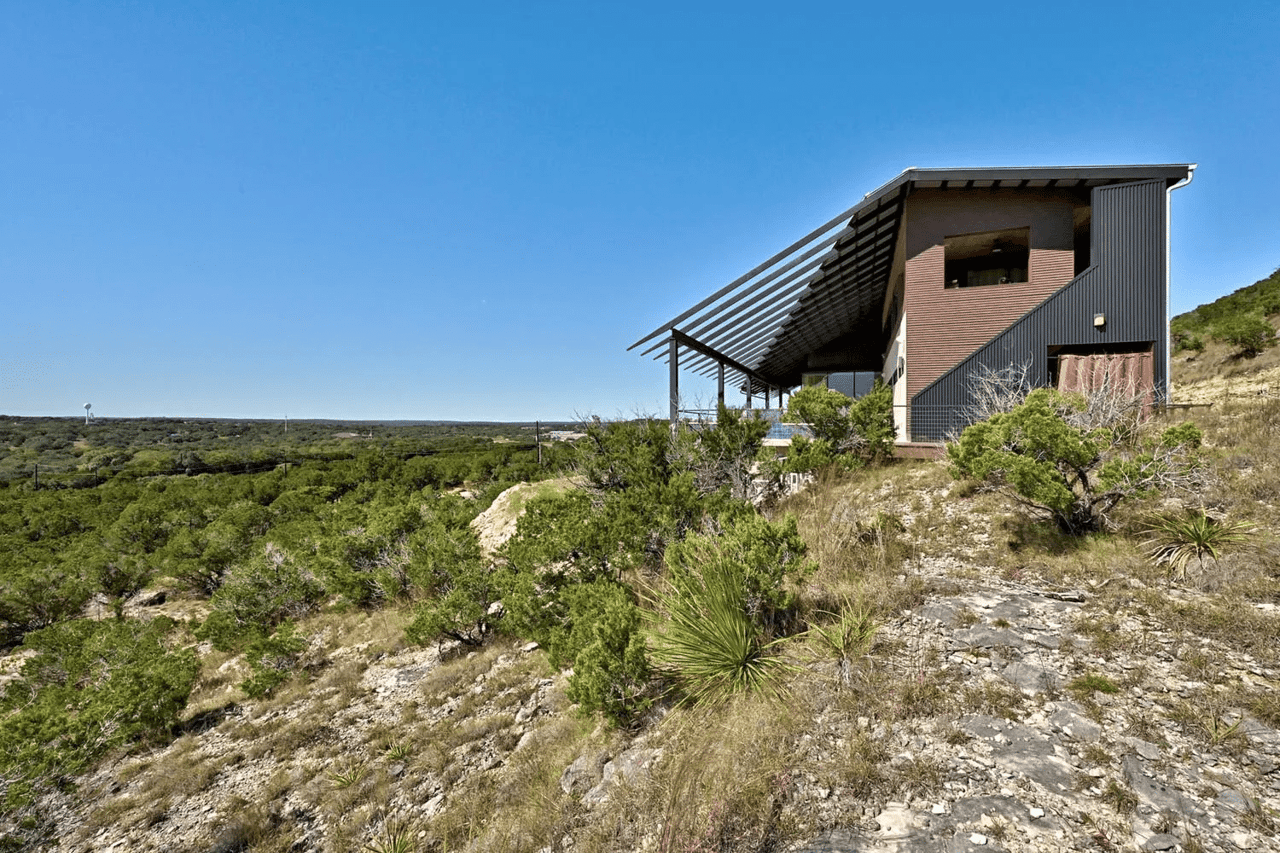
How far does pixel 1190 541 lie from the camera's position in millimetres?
5691

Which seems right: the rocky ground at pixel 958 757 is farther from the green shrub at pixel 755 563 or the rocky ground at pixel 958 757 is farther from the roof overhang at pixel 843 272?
the roof overhang at pixel 843 272

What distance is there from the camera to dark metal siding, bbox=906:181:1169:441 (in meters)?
11.8

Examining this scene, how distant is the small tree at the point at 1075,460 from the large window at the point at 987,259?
891cm

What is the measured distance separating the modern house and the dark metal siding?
0.03 metres

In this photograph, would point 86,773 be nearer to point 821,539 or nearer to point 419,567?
point 419,567

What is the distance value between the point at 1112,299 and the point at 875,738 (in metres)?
14.6

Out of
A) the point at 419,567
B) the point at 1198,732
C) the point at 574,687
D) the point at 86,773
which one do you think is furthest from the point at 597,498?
the point at 86,773

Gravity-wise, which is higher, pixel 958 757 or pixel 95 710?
pixel 958 757

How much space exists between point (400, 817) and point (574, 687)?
2236mm

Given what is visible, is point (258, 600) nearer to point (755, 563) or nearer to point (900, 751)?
point (755, 563)

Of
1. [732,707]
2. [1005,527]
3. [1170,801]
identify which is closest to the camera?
[1170,801]

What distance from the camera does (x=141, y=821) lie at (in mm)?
5875

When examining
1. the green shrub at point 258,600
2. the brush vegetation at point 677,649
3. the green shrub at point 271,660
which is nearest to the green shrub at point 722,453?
the brush vegetation at point 677,649

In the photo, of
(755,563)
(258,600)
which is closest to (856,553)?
(755,563)
